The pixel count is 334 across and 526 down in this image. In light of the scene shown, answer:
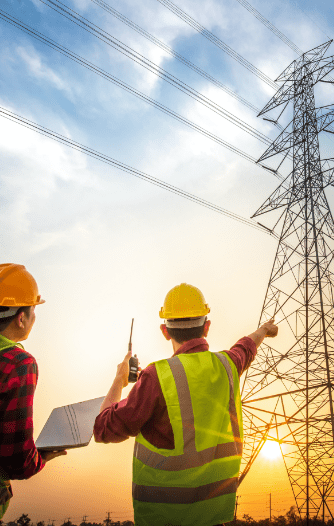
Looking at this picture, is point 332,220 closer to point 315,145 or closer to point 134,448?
point 315,145

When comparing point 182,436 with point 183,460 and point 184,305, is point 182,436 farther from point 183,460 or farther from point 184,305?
point 184,305

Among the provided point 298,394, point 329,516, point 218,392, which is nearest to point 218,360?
point 218,392

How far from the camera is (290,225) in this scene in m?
12.2

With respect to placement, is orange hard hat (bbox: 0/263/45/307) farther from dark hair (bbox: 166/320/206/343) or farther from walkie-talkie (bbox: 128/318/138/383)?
dark hair (bbox: 166/320/206/343)

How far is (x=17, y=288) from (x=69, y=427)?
2.92 ft

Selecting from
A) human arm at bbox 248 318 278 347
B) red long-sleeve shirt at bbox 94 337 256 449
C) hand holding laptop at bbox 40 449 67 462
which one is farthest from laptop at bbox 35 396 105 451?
human arm at bbox 248 318 278 347

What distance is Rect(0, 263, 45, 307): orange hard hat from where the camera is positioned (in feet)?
7.11

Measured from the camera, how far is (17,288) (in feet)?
7.24

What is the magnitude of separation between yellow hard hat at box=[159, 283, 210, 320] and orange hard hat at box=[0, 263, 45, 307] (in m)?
0.86

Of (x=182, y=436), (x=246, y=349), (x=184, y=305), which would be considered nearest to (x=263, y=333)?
(x=246, y=349)

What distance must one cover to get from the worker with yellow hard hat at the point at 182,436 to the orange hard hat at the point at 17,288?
81 cm

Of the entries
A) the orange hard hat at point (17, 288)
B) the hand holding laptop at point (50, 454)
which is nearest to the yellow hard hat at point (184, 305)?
the orange hard hat at point (17, 288)

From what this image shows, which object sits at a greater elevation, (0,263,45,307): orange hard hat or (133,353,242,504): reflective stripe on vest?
(0,263,45,307): orange hard hat

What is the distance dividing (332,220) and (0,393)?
12.3 metres
